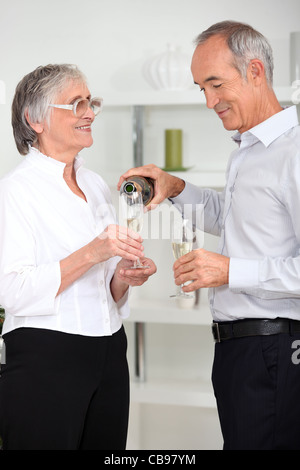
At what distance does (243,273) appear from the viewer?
4.74ft

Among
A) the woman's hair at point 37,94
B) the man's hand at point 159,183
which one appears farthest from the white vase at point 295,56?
the woman's hair at point 37,94

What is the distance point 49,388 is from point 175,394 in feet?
4.22

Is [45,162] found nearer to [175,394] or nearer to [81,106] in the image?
[81,106]

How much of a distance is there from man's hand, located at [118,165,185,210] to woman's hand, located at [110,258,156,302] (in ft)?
0.55

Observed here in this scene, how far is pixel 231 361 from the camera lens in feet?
5.00

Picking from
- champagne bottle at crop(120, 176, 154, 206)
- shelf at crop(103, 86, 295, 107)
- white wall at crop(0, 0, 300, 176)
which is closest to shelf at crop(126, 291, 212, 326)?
white wall at crop(0, 0, 300, 176)

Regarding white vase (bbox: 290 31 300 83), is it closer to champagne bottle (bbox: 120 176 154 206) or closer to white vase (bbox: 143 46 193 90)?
white vase (bbox: 143 46 193 90)

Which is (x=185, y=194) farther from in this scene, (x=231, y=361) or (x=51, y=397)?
(x=51, y=397)

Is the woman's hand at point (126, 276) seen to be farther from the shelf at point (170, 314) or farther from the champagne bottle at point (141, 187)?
the shelf at point (170, 314)

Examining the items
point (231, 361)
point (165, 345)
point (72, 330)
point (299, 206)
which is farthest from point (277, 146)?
point (165, 345)

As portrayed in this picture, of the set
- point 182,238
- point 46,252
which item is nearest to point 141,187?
point 182,238

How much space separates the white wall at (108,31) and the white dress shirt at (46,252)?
1348mm
